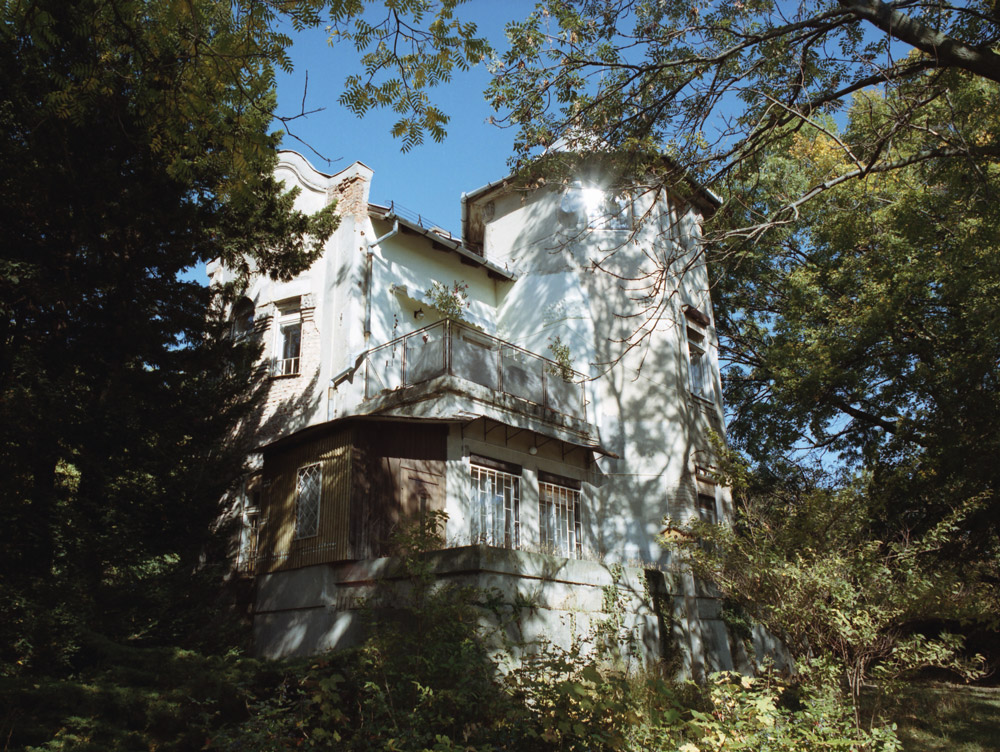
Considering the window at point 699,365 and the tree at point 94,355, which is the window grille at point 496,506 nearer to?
the tree at point 94,355

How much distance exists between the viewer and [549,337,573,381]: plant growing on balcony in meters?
15.4

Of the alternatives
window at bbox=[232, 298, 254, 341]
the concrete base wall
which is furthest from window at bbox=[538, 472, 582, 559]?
window at bbox=[232, 298, 254, 341]

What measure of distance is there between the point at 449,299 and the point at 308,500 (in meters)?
5.69

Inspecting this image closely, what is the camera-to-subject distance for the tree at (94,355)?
9.43 metres

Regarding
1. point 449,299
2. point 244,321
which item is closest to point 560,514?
point 449,299

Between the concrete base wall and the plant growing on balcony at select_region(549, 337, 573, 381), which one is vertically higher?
the plant growing on balcony at select_region(549, 337, 573, 381)

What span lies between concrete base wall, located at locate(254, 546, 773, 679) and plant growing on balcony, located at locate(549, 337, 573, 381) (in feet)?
15.6

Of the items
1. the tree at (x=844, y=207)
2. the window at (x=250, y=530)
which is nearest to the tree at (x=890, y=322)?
the tree at (x=844, y=207)

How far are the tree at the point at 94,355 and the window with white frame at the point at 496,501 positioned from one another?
4.32 meters

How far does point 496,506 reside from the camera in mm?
13734

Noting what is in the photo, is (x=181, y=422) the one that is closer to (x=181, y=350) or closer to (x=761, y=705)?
(x=181, y=350)

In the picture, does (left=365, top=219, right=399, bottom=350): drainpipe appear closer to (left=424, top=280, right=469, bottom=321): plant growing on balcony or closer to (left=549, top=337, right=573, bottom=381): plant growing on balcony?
(left=424, top=280, right=469, bottom=321): plant growing on balcony

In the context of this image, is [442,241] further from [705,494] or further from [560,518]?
[705,494]

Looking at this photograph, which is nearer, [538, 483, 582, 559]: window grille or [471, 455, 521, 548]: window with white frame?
[471, 455, 521, 548]: window with white frame
